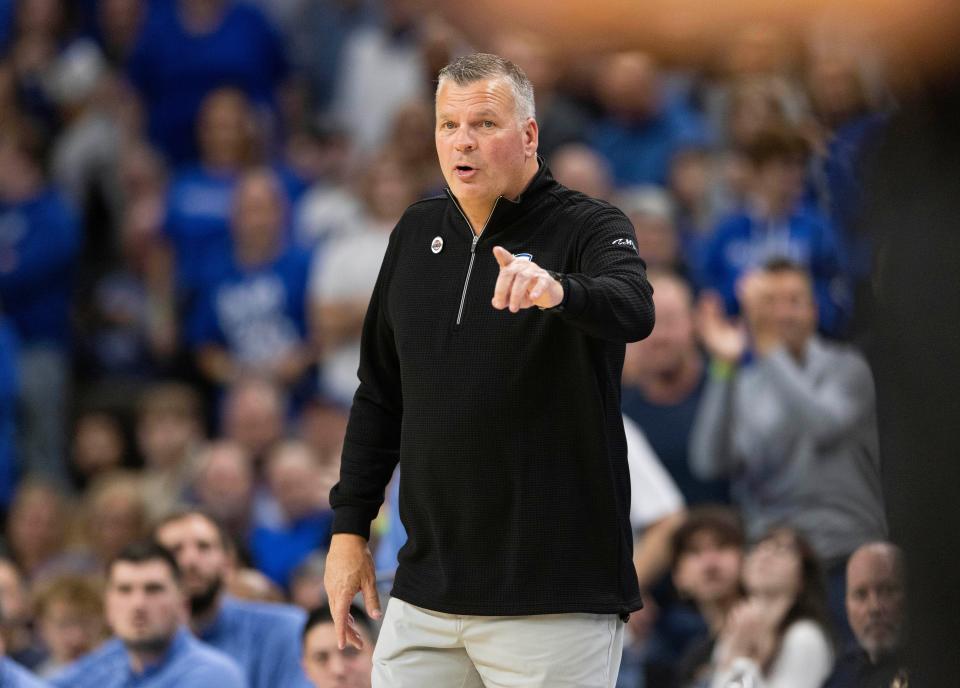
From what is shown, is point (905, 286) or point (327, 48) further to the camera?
point (327, 48)

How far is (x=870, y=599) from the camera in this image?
14.2 feet

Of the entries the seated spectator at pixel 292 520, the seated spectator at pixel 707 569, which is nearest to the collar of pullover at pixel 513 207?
the seated spectator at pixel 707 569

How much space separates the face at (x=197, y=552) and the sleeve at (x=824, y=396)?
87.4 inches

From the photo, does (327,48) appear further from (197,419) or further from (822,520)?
(822,520)

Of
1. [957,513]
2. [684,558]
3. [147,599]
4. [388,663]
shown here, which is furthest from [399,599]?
[684,558]

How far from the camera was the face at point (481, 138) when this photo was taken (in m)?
3.05

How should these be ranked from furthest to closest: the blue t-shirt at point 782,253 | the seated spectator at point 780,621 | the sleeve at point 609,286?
the blue t-shirt at point 782,253 < the seated spectator at point 780,621 < the sleeve at point 609,286

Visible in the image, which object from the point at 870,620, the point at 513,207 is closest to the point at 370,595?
the point at 513,207

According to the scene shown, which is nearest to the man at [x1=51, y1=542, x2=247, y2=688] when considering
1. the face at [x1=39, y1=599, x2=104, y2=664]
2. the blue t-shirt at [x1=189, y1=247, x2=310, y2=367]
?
the face at [x1=39, y1=599, x2=104, y2=664]

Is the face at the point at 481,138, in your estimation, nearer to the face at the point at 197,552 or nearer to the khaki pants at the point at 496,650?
the khaki pants at the point at 496,650

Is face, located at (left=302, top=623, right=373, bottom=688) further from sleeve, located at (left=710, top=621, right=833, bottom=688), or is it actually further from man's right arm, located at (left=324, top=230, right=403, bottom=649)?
man's right arm, located at (left=324, top=230, right=403, bottom=649)

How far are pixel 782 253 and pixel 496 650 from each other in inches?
176

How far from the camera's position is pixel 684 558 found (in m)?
5.91

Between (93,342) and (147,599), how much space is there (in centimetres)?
426
